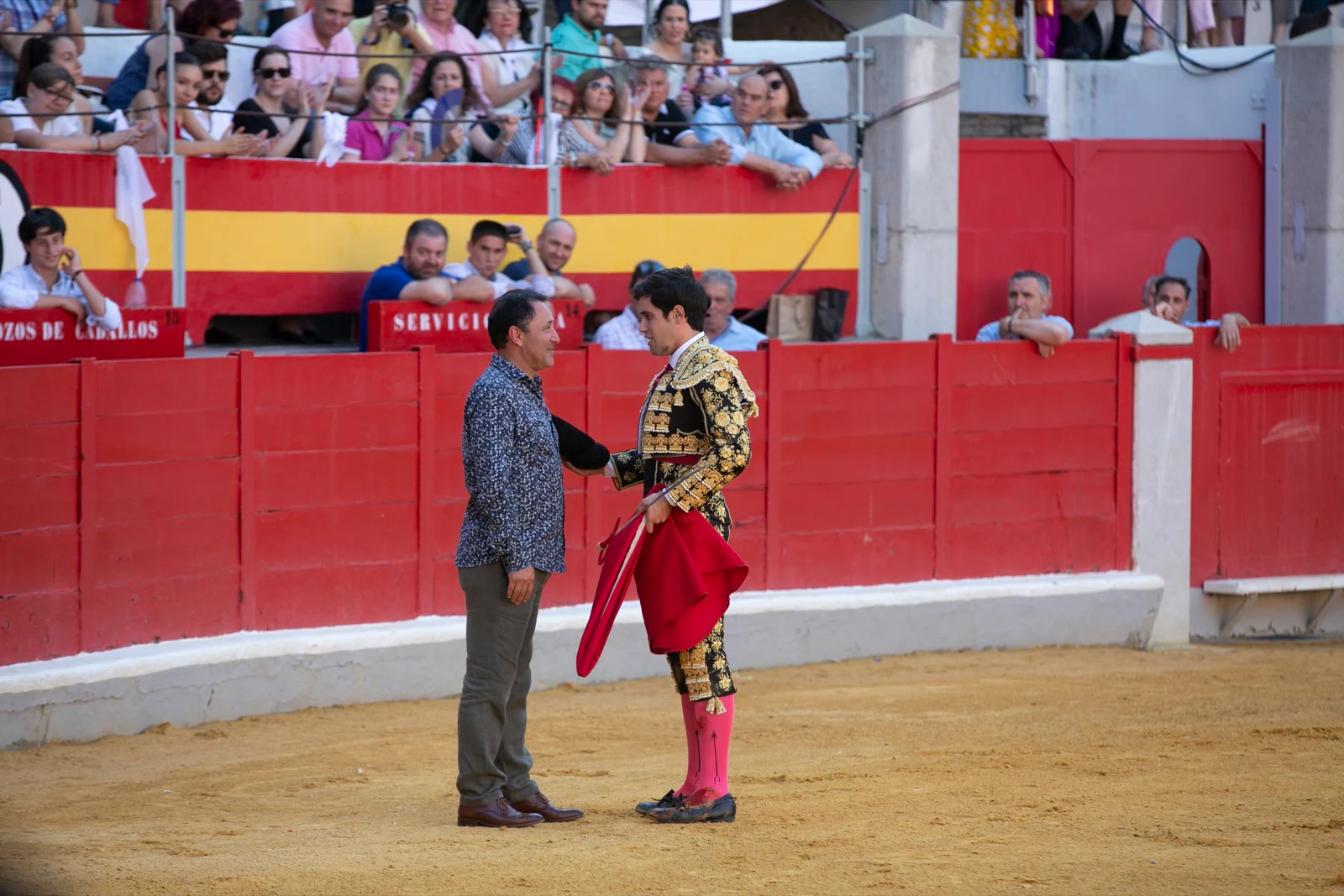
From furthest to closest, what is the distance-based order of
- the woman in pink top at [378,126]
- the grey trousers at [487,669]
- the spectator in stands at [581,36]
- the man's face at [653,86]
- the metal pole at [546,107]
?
the spectator in stands at [581,36], the man's face at [653,86], the metal pole at [546,107], the woman in pink top at [378,126], the grey trousers at [487,669]

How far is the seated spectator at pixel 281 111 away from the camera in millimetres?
8773

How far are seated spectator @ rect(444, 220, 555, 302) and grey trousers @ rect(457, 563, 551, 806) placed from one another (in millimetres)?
3162

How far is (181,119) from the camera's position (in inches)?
333

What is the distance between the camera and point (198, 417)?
24.2 feet

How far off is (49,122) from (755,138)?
4056mm

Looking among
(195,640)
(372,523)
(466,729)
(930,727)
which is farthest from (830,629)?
(466,729)

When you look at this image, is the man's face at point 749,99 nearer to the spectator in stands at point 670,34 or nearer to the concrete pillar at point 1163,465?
the spectator in stands at point 670,34

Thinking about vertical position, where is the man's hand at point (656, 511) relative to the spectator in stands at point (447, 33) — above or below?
below

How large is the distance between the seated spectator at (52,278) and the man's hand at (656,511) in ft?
10.7

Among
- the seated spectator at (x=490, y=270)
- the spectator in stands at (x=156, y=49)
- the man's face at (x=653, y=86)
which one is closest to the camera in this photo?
the seated spectator at (x=490, y=270)

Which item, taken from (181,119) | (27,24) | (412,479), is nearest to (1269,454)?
(412,479)

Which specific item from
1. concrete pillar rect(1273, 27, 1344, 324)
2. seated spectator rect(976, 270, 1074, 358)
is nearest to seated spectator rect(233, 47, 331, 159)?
seated spectator rect(976, 270, 1074, 358)

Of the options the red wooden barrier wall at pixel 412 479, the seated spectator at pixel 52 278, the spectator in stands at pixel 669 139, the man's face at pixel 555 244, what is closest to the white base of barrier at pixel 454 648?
the red wooden barrier wall at pixel 412 479

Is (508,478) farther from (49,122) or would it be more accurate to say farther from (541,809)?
(49,122)
